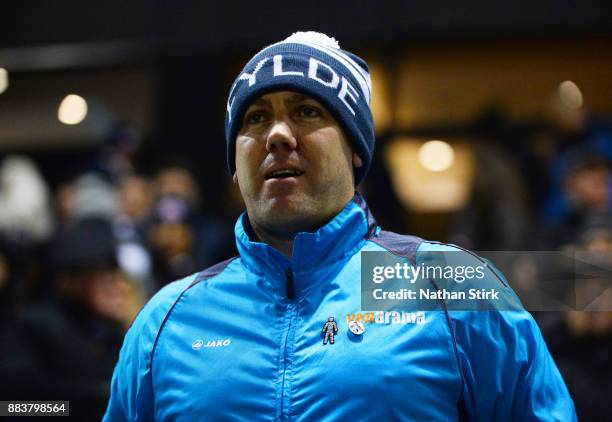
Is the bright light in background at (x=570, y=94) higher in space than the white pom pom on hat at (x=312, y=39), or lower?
higher

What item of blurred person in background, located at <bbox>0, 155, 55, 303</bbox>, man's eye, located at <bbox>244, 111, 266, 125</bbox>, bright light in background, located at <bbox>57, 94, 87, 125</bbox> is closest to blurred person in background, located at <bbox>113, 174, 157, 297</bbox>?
blurred person in background, located at <bbox>0, 155, 55, 303</bbox>

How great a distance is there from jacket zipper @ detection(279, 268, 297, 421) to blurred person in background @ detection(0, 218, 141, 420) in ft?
6.34

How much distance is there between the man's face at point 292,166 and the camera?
239cm

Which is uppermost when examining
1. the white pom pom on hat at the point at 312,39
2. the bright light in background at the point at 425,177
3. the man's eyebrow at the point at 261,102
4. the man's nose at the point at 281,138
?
the bright light in background at the point at 425,177

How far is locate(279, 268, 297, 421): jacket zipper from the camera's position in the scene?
216 cm

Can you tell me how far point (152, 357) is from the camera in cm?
239

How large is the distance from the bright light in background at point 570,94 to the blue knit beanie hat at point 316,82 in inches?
180

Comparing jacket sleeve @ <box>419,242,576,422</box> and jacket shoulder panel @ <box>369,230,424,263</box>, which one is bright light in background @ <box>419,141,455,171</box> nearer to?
jacket shoulder panel @ <box>369,230,424,263</box>

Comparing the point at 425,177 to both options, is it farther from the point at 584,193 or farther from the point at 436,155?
the point at 584,193

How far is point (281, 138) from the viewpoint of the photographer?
2.39 meters

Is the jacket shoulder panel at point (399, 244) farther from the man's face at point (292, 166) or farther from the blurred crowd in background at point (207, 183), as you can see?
the blurred crowd in background at point (207, 183)

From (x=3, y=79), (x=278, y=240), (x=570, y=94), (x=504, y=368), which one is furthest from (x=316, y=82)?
(x=3, y=79)

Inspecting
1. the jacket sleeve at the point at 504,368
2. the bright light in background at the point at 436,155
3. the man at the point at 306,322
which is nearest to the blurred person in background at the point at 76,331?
the man at the point at 306,322

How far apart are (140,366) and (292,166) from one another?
2.25 feet
